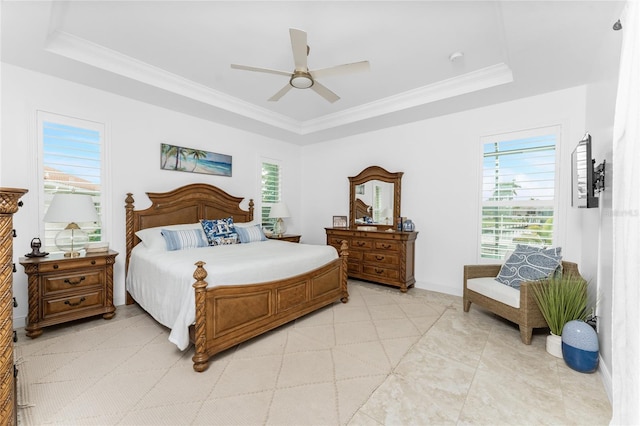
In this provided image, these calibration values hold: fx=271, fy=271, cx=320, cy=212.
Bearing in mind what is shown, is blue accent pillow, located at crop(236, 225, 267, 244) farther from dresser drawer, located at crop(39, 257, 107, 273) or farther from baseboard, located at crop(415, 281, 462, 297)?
baseboard, located at crop(415, 281, 462, 297)

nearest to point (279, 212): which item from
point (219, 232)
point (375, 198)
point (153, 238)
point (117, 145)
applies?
point (219, 232)

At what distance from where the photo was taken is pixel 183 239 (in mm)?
3463

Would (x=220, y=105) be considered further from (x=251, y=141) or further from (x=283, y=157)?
(x=283, y=157)

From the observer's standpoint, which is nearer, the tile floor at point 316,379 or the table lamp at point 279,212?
the tile floor at point 316,379

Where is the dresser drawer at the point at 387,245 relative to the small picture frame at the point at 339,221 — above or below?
below

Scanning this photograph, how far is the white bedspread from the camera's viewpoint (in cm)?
224

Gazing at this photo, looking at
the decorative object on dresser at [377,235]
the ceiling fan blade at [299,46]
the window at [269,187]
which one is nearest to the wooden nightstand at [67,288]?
the window at [269,187]

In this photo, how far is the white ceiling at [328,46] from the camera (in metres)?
2.21

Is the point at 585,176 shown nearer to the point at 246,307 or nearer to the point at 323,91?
the point at 323,91

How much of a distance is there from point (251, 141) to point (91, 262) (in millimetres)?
3088

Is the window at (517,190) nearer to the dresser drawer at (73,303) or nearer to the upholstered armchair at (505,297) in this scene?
the upholstered armchair at (505,297)

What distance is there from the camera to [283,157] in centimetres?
566

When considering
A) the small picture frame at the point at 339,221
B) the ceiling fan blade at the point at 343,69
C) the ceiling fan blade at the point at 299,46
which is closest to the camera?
the ceiling fan blade at the point at 299,46

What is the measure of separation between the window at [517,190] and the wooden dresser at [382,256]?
1.04 metres
